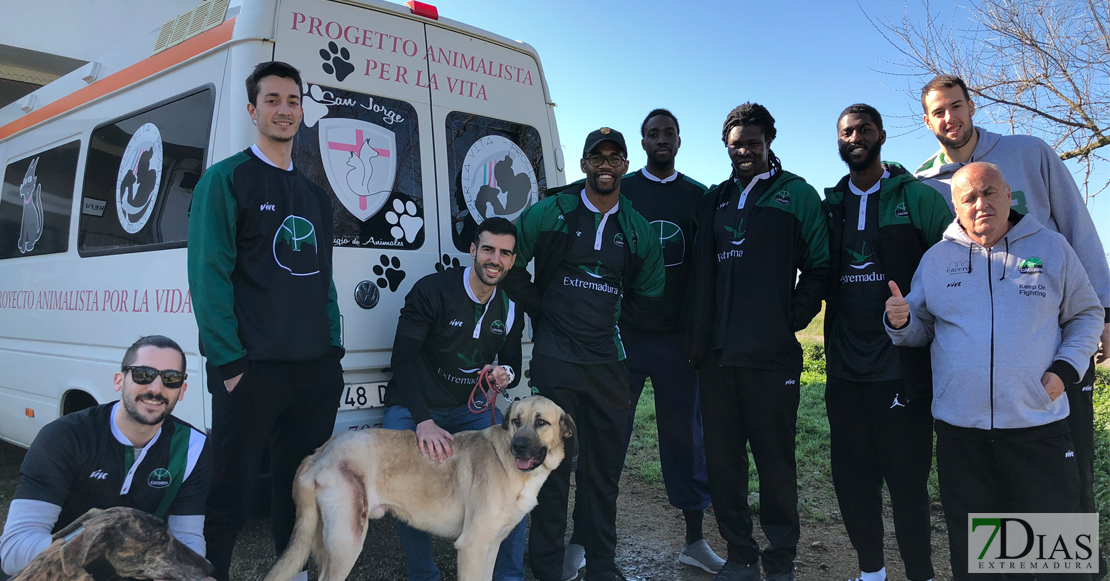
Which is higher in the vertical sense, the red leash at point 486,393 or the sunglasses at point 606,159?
the sunglasses at point 606,159

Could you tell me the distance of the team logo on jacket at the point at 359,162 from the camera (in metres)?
3.38

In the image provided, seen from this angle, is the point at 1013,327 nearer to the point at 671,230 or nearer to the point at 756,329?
the point at 756,329

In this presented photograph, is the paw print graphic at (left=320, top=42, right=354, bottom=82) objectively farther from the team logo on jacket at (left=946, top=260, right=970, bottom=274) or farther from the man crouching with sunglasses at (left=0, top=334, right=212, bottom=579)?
the team logo on jacket at (left=946, top=260, right=970, bottom=274)

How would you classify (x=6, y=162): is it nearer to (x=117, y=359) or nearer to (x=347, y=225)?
(x=117, y=359)

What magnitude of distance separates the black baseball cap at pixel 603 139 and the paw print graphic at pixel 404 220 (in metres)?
0.97

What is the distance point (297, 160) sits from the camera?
10.7 ft

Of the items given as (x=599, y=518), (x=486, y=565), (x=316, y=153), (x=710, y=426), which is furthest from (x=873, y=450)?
(x=316, y=153)

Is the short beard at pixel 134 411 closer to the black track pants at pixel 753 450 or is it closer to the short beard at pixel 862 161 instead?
the black track pants at pixel 753 450

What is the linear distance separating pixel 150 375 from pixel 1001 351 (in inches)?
126

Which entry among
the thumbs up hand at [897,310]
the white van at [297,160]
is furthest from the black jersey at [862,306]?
the white van at [297,160]

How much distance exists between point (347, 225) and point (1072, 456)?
3.30m

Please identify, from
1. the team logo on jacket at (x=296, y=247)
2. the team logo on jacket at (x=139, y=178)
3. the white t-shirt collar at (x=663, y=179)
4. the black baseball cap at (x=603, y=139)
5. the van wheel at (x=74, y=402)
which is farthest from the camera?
the van wheel at (x=74, y=402)

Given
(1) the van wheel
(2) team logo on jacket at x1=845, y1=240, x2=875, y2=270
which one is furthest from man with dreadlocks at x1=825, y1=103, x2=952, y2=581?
(1) the van wheel

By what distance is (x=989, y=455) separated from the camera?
2.68 m
